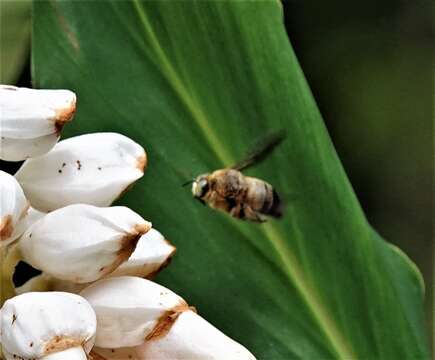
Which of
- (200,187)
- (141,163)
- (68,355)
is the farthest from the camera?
(200,187)

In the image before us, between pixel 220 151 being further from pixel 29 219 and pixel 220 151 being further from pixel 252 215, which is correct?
pixel 29 219

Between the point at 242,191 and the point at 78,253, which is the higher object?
the point at 78,253

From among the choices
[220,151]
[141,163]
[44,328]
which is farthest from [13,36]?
[44,328]

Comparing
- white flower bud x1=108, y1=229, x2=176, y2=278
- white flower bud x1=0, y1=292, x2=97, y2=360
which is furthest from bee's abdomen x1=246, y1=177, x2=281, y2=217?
white flower bud x1=0, y1=292, x2=97, y2=360

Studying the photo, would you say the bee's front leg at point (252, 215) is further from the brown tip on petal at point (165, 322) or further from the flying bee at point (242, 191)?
the brown tip on petal at point (165, 322)

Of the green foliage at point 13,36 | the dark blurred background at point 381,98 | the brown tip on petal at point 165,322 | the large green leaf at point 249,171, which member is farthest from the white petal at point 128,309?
the dark blurred background at point 381,98

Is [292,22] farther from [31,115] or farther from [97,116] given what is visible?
[31,115]

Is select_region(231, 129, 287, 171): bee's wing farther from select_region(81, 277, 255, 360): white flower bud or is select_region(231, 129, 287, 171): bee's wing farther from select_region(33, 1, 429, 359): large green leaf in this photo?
select_region(81, 277, 255, 360): white flower bud
